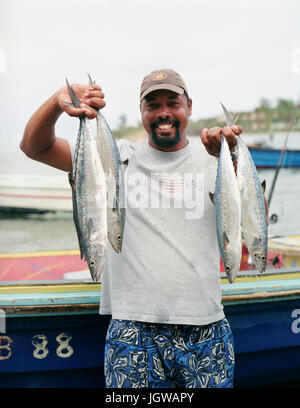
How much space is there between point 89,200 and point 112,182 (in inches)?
5.0

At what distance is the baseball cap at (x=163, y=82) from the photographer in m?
1.89

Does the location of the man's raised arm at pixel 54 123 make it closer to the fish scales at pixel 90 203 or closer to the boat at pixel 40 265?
the fish scales at pixel 90 203

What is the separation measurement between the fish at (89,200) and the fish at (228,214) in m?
0.49

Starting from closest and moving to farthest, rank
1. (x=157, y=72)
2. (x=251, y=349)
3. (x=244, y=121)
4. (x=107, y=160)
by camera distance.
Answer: (x=107, y=160) < (x=157, y=72) < (x=251, y=349) < (x=244, y=121)

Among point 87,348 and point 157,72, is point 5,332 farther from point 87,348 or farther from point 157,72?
point 157,72

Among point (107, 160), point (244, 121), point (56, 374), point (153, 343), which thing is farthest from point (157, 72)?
point (244, 121)

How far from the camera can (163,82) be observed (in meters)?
1.91

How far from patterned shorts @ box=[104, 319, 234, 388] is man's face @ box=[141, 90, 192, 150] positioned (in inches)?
34.7

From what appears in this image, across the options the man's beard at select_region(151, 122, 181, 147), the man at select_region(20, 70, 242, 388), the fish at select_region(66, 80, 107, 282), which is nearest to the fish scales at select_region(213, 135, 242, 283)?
the man at select_region(20, 70, 242, 388)

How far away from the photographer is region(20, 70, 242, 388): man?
1788mm

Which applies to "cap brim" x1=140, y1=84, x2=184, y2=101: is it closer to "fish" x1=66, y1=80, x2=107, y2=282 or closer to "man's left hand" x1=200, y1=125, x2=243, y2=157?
"man's left hand" x1=200, y1=125, x2=243, y2=157

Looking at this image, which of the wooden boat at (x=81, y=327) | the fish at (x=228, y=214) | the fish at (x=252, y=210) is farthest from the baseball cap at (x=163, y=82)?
the wooden boat at (x=81, y=327)

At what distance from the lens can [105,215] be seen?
1.53 meters
